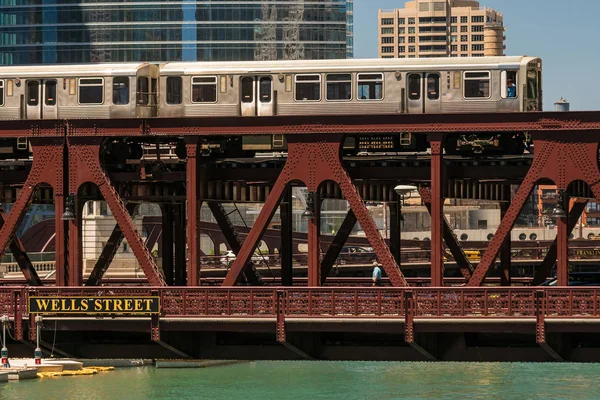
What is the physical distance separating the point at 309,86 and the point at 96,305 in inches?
338

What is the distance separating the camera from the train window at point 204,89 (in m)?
47.9

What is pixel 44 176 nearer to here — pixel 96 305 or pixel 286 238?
pixel 96 305

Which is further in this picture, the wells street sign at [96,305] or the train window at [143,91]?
the train window at [143,91]

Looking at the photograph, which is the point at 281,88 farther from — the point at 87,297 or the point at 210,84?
the point at 87,297

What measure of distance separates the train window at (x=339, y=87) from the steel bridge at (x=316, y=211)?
1.57 metres

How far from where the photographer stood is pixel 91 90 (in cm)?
4897

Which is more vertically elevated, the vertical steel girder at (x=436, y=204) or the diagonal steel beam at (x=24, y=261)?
the vertical steel girder at (x=436, y=204)

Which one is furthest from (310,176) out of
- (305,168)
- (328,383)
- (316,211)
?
(328,383)

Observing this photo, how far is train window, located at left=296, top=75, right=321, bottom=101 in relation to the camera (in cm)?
4716

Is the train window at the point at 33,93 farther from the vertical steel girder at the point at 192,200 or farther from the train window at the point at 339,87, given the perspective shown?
the train window at the point at 339,87

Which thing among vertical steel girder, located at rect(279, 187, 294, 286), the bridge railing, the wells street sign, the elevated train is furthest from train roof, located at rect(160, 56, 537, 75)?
the wells street sign

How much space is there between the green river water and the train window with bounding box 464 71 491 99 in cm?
4447

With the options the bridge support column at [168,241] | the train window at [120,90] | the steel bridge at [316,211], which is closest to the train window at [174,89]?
the train window at [120,90]

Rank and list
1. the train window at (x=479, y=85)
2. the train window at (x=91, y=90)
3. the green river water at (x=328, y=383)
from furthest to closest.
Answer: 1. the green river water at (x=328, y=383)
2. the train window at (x=91, y=90)
3. the train window at (x=479, y=85)
